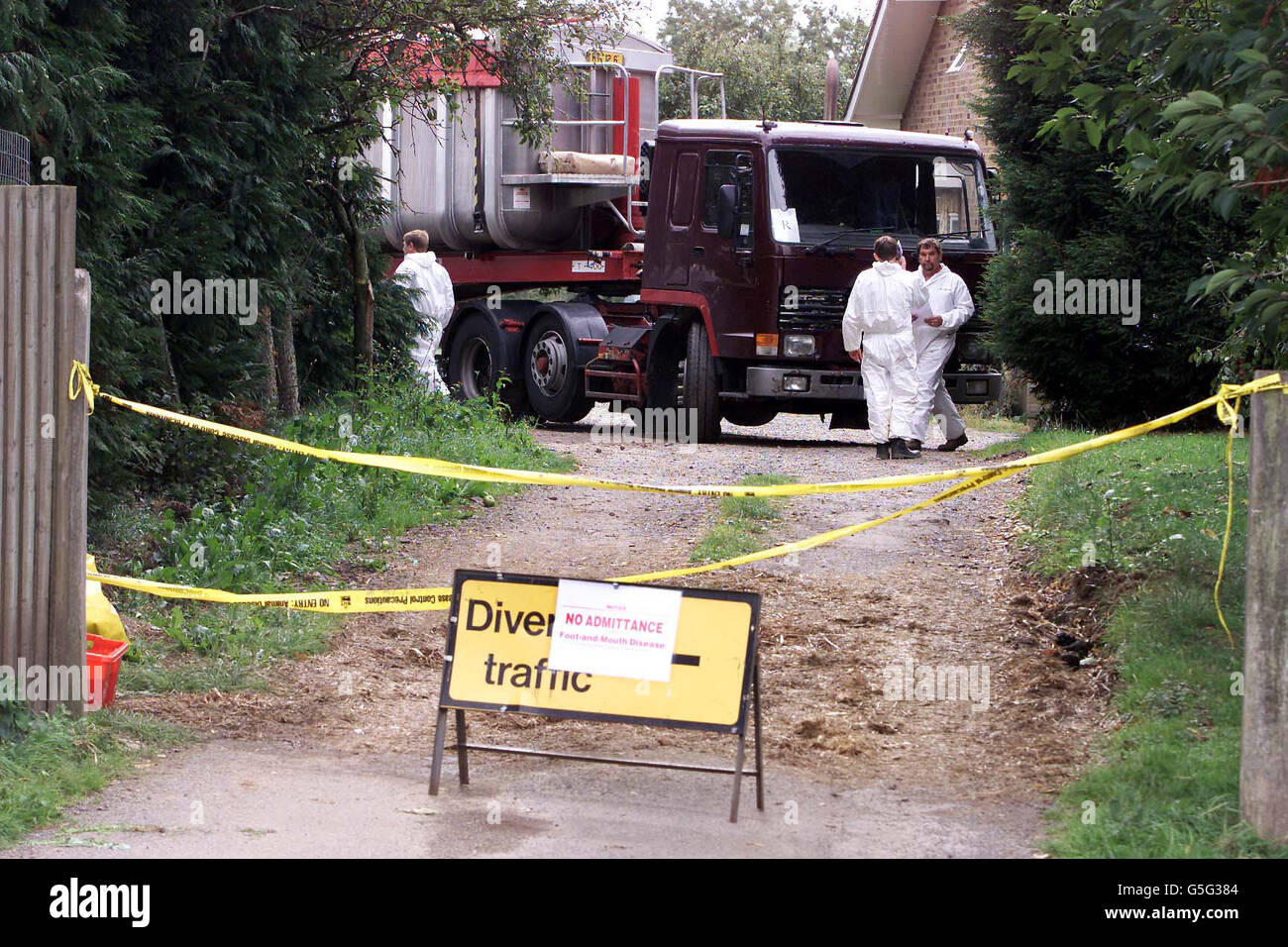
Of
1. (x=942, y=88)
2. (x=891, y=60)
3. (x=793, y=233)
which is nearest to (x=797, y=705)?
(x=793, y=233)

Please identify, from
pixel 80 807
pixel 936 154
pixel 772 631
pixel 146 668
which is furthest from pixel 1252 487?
pixel 936 154

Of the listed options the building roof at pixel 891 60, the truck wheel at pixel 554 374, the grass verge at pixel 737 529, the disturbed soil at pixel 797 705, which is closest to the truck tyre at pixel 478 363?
the truck wheel at pixel 554 374

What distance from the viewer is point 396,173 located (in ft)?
61.5

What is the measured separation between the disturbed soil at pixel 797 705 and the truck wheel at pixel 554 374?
6891mm

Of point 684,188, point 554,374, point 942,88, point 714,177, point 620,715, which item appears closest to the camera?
point 620,715

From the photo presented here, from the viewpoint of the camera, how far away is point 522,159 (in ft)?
57.9

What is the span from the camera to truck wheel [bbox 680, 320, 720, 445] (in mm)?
15422

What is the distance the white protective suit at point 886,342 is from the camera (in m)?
14.0

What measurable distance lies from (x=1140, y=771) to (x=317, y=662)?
3.79 metres

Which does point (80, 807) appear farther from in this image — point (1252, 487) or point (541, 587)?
point (1252, 487)

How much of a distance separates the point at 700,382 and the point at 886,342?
2.06 m

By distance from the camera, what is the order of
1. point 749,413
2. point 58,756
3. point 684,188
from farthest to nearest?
point 749,413, point 684,188, point 58,756

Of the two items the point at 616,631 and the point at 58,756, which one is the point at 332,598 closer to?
the point at 58,756

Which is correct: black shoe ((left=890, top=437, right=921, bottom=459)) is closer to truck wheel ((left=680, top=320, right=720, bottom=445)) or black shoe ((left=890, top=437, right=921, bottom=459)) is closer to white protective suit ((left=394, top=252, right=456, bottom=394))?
truck wheel ((left=680, top=320, right=720, bottom=445))
